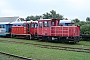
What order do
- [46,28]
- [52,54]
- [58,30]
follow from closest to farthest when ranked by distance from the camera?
[52,54], [58,30], [46,28]

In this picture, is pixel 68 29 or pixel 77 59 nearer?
pixel 77 59

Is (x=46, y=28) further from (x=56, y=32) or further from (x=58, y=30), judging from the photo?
(x=58, y=30)

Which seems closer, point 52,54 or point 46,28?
point 52,54

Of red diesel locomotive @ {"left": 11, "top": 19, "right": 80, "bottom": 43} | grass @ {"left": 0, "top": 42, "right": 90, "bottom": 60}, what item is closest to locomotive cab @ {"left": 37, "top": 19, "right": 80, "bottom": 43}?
red diesel locomotive @ {"left": 11, "top": 19, "right": 80, "bottom": 43}

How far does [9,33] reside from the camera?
1252 inches

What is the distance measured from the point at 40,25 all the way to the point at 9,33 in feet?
33.4

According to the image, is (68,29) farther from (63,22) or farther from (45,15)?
(45,15)

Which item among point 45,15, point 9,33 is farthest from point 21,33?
point 45,15

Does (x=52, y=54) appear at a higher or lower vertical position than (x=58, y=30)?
lower

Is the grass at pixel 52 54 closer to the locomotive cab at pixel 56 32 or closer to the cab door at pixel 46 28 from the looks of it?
the locomotive cab at pixel 56 32

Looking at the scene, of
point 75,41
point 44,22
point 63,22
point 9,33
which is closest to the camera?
point 75,41

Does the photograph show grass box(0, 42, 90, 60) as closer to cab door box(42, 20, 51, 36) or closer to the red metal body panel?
the red metal body panel

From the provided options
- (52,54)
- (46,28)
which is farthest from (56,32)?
(52,54)

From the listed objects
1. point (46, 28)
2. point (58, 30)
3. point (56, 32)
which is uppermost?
point (46, 28)
